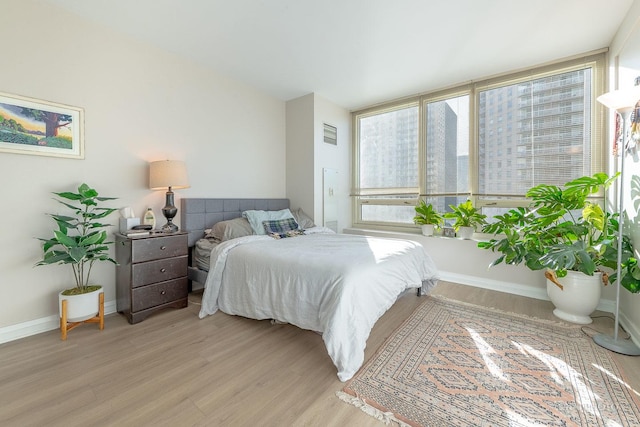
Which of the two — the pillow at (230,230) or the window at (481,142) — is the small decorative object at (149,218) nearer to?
Answer: the pillow at (230,230)

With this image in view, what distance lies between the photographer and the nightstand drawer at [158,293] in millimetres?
2301

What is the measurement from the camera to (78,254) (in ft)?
6.43

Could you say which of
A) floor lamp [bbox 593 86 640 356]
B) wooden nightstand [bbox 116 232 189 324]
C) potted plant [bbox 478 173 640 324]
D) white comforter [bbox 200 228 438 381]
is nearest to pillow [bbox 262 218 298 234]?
white comforter [bbox 200 228 438 381]

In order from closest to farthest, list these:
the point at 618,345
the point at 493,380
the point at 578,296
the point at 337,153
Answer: the point at 493,380
the point at 618,345
the point at 578,296
the point at 337,153

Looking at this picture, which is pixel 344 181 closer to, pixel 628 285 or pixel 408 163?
pixel 408 163

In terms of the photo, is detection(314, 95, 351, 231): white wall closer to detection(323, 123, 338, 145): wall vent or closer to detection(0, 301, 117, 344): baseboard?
detection(323, 123, 338, 145): wall vent

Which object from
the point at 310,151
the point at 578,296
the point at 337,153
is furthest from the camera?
the point at 337,153

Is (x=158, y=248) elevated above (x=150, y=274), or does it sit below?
above

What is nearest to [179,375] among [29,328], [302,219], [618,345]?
[29,328]

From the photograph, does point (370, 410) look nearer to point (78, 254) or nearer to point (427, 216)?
point (78, 254)

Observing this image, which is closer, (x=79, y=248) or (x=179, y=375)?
(x=179, y=375)

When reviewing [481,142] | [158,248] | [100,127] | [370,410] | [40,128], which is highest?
[481,142]

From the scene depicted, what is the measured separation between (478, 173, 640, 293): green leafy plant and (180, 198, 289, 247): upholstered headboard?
9.86 ft

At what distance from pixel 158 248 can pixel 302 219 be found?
1877 millimetres
